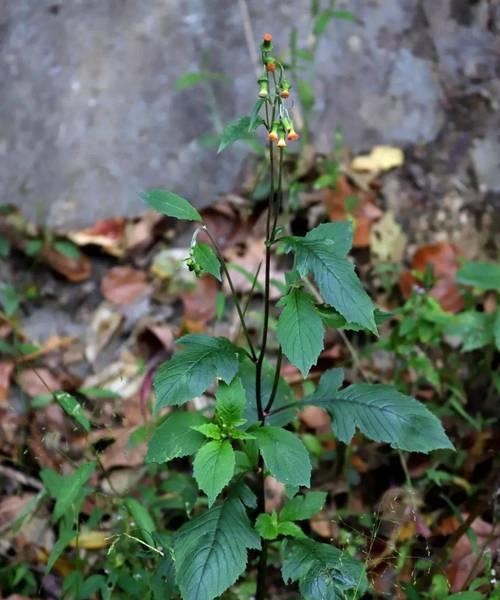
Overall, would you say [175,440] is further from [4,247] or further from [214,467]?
[4,247]

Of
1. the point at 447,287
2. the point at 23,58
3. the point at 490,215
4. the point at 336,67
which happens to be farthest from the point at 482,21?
the point at 23,58

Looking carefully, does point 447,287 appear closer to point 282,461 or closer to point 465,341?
point 465,341

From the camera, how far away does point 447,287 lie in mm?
3236

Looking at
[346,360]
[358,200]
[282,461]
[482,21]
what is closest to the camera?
[282,461]

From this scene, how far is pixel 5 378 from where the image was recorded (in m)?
3.07

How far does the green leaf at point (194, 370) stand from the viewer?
5.57 ft

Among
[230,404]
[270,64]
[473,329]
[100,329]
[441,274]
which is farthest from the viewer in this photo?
[100,329]

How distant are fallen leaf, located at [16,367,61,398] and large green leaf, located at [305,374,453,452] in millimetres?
1481

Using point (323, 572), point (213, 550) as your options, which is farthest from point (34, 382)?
point (323, 572)

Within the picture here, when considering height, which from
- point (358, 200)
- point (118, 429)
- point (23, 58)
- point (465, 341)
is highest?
point (23, 58)

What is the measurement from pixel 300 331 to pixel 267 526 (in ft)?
1.84

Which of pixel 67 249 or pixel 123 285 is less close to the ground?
pixel 67 249

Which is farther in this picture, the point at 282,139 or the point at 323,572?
the point at 323,572

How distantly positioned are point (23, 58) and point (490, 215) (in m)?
2.54
